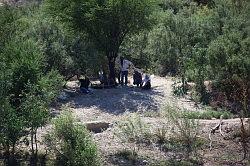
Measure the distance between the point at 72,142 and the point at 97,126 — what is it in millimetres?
3188

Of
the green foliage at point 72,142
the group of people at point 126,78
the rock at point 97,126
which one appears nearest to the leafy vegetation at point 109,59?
the green foliage at point 72,142

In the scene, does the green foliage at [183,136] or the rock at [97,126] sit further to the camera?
the rock at [97,126]

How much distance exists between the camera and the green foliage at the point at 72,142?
1310 centimetres

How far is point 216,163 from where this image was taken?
1511 cm

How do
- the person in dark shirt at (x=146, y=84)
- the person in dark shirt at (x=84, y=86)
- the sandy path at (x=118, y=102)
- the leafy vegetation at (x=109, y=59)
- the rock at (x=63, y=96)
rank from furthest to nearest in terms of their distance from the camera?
the person in dark shirt at (x=146, y=84) → the person in dark shirt at (x=84, y=86) → the rock at (x=63, y=96) → the sandy path at (x=118, y=102) → the leafy vegetation at (x=109, y=59)

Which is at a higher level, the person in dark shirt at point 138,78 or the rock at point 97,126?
the person in dark shirt at point 138,78

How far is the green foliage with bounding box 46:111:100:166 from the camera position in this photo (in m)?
13.1

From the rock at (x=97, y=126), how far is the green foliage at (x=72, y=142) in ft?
8.67

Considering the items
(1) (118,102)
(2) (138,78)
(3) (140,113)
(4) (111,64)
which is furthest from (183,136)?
(4) (111,64)

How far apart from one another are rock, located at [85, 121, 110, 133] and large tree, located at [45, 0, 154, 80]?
217 inches

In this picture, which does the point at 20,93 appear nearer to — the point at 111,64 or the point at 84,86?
the point at 84,86

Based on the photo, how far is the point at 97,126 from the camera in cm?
1664

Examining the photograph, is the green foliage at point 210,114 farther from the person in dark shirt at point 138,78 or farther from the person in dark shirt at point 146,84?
the person in dark shirt at point 138,78

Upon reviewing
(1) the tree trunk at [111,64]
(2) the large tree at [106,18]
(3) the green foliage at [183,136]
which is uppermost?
(2) the large tree at [106,18]
